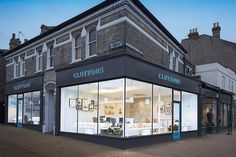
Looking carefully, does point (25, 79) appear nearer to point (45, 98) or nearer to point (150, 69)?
point (45, 98)

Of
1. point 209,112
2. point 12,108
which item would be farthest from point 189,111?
point 12,108

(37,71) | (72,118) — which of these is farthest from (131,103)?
(37,71)

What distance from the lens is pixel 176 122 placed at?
1625cm

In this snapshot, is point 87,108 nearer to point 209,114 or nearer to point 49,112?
point 49,112

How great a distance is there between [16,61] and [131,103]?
14079 mm

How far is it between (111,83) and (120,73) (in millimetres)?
1041

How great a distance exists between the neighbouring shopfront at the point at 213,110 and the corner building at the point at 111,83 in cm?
126

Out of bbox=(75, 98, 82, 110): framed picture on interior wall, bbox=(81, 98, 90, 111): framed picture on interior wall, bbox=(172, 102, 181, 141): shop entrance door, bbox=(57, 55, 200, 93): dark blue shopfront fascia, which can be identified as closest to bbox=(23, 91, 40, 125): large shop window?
bbox=(57, 55, 200, 93): dark blue shopfront fascia

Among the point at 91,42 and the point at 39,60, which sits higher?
the point at 91,42

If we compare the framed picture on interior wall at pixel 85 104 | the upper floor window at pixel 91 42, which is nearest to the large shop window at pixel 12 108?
the framed picture on interior wall at pixel 85 104

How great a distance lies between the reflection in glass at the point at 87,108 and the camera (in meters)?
13.9

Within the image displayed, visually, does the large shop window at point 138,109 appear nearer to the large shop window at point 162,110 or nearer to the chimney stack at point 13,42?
the large shop window at point 162,110

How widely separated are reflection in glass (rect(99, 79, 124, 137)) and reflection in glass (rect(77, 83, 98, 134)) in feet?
1.32

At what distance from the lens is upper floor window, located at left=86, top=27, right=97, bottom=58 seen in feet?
49.2
